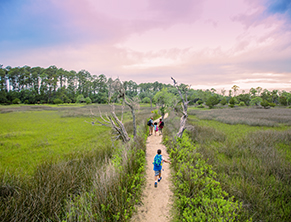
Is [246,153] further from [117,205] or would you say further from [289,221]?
[117,205]

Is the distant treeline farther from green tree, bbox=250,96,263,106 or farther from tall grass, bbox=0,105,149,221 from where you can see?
tall grass, bbox=0,105,149,221

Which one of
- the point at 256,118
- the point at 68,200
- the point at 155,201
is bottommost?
the point at 155,201

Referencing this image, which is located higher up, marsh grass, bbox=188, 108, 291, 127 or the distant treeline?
the distant treeline

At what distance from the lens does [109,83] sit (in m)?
8.39

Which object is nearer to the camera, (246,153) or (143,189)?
(143,189)

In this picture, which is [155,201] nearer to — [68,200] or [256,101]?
[68,200]

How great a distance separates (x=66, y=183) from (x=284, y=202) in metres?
7.72

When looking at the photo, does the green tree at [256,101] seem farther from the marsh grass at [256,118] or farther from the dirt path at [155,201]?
the dirt path at [155,201]

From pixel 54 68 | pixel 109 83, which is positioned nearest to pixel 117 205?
pixel 109 83

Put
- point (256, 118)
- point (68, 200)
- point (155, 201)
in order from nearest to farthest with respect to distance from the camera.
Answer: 1. point (68, 200)
2. point (155, 201)
3. point (256, 118)

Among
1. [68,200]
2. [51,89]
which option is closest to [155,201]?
[68,200]

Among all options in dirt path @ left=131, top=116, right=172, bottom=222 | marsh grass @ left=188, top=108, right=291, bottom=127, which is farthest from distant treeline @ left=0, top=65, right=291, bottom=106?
dirt path @ left=131, top=116, right=172, bottom=222

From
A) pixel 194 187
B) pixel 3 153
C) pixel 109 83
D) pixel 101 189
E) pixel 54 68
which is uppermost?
pixel 54 68

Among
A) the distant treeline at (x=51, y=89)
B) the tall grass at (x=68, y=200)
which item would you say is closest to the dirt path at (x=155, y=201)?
the tall grass at (x=68, y=200)
